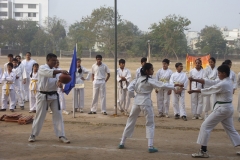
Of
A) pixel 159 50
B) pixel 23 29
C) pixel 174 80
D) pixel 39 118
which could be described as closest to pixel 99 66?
pixel 174 80

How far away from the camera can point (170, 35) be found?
47656 millimetres

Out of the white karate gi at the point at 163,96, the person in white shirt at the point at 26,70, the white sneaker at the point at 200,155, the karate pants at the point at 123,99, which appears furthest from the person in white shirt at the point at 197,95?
the person in white shirt at the point at 26,70

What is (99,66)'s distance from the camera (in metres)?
12.2

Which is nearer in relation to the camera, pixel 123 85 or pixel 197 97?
pixel 197 97

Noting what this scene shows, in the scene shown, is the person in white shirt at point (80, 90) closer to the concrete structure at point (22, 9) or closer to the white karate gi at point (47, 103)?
the white karate gi at point (47, 103)

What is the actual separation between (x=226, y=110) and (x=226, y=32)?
78395 mm

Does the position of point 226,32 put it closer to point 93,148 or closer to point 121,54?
point 121,54

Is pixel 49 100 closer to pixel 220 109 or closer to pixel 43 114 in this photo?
pixel 43 114

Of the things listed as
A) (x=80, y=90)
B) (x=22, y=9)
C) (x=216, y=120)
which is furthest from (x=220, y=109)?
(x=22, y=9)

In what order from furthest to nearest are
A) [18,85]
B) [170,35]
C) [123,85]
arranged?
[170,35], [18,85], [123,85]

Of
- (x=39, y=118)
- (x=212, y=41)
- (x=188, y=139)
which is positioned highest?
(x=212, y=41)

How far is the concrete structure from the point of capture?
290ft

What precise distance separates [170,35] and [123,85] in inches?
1448

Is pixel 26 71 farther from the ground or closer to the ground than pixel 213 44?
closer to the ground
